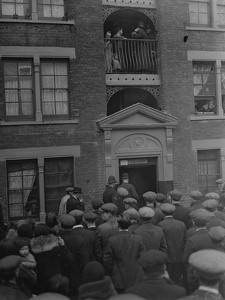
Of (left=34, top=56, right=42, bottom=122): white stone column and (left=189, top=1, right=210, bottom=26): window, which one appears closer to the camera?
(left=34, top=56, right=42, bottom=122): white stone column

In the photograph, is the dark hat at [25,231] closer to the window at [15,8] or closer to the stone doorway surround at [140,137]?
the stone doorway surround at [140,137]

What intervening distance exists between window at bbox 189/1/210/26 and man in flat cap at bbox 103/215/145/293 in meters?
11.2

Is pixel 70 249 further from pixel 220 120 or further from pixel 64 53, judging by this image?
pixel 220 120

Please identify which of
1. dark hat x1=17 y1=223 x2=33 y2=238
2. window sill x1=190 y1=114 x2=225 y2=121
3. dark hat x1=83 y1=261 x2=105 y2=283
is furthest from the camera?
window sill x1=190 y1=114 x2=225 y2=121

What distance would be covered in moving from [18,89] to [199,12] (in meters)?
7.23

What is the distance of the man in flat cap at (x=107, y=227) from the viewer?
6463 mm

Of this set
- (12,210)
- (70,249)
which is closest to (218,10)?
(12,210)

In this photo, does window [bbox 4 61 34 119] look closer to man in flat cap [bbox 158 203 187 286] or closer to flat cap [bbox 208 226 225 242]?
man in flat cap [bbox 158 203 187 286]

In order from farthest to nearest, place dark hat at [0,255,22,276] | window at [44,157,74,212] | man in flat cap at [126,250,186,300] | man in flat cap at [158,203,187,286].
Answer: window at [44,157,74,212] < man in flat cap at [158,203,187,286] < dark hat at [0,255,22,276] < man in flat cap at [126,250,186,300]

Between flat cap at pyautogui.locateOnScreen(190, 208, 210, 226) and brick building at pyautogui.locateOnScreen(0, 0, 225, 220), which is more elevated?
brick building at pyautogui.locateOnScreen(0, 0, 225, 220)

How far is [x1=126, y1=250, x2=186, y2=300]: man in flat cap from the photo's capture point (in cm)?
373

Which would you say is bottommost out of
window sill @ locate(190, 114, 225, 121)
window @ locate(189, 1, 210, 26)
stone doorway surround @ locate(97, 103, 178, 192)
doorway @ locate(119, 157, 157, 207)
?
doorway @ locate(119, 157, 157, 207)

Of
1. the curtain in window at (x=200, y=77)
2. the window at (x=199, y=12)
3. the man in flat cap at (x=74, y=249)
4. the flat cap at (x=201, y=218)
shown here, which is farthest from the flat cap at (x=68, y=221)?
the window at (x=199, y=12)

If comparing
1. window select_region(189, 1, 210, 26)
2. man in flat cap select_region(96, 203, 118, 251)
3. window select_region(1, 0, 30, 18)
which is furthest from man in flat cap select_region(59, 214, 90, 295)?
window select_region(189, 1, 210, 26)
